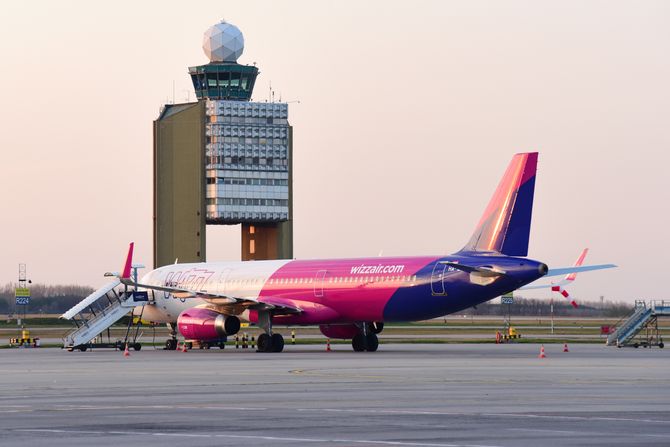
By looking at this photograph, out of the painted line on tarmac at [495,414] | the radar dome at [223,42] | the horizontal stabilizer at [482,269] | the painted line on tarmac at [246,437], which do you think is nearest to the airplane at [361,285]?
the horizontal stabilizer at [482,269]

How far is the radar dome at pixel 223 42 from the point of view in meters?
119

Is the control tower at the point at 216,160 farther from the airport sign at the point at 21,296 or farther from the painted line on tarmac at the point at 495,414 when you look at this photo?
the painted line on tarmac at the point at 495,414

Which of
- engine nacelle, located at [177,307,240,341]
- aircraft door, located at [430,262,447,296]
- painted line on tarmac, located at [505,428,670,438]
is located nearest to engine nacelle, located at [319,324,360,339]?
engine nacelle, located at [177,307,240,341]

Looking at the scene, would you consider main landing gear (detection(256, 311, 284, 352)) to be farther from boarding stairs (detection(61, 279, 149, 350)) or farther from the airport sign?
the airport sign

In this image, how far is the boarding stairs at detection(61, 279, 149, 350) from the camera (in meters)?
58.1

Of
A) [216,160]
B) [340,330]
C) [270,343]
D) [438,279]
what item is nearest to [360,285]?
[438,279]

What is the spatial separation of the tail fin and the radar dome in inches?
2976

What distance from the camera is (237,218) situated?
12462 cm

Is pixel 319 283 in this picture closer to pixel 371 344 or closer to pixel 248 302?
pixel 248 302

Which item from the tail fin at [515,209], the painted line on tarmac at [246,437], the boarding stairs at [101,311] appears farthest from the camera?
the boarding stairs at [101,311]

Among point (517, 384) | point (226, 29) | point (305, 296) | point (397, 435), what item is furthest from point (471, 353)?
point (226, 29)

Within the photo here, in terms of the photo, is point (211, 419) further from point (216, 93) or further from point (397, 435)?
point (216, 93)

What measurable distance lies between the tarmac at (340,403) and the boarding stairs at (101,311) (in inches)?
632

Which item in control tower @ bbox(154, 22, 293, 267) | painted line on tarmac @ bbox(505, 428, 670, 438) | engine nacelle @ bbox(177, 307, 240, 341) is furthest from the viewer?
control tower @ bbox(154, 22, 293, 267)
